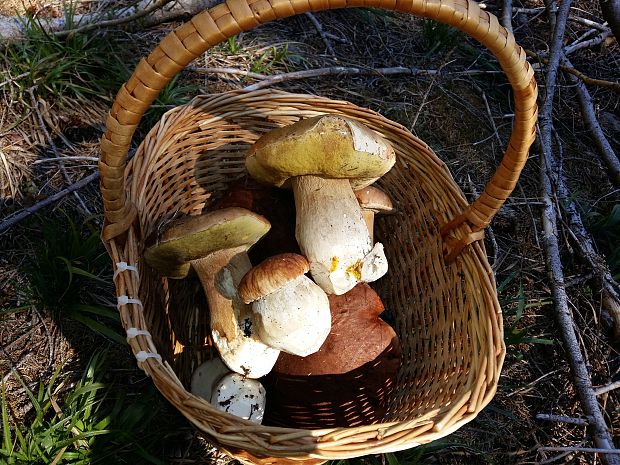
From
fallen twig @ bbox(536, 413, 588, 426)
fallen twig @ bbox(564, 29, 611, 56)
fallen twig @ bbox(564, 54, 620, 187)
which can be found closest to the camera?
fallen twig @ bbox(536, 413, 588, 426)

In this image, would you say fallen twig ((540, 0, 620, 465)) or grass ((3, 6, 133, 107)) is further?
grass ((3, 6, 133, 107))

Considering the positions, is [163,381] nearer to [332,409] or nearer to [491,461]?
[332,409]

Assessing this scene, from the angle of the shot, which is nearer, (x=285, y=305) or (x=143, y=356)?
(x=143, y=356)

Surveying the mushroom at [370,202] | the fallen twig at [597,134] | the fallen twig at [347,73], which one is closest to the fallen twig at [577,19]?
the fallen twig at [597,134]

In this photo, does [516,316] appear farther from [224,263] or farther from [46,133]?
[46,133]

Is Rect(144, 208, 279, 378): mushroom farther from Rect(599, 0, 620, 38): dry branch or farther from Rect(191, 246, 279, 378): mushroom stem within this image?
Rect(599, 0, 620, 38): dry branch

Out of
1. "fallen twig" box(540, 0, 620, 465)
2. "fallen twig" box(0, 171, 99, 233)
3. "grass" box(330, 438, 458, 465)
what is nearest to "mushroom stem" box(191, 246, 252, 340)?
"grass" box(330, 438, 458, 465)

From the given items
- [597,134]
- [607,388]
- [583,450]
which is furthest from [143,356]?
[597,134]
